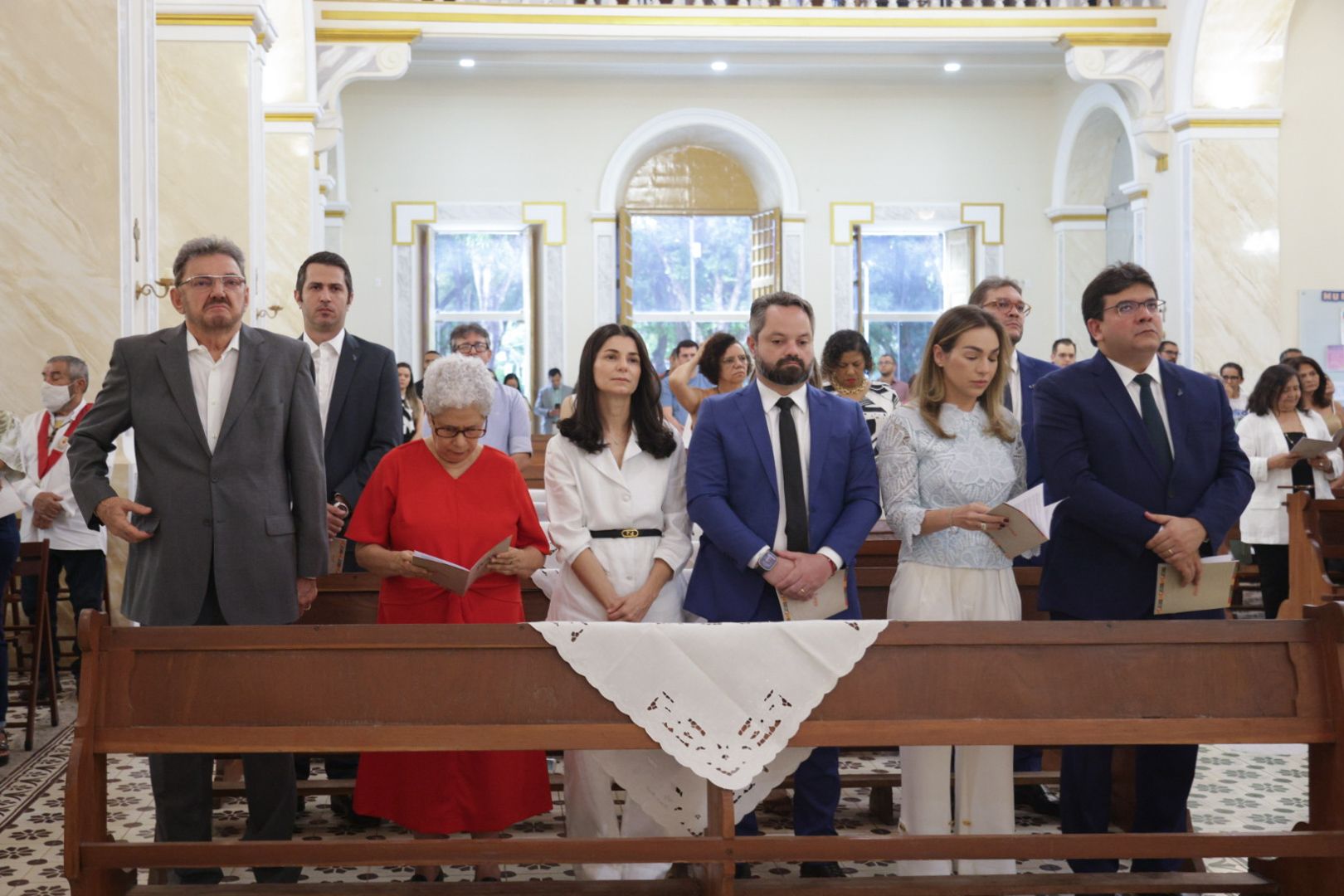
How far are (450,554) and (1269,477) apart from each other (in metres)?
4.94

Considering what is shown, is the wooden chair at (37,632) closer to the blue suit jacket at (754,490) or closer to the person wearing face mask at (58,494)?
the person wearing face mask at (58,494)

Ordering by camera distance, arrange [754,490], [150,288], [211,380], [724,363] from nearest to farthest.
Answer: [211,380]
[754,490]
[724,363]
[150,288]

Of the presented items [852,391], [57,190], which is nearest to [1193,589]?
[852,391]

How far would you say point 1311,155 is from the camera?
11.6m

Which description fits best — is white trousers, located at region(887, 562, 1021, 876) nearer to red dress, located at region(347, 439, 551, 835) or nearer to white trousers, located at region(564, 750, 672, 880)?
white trousers, located at region(564, 750, 672, 880)

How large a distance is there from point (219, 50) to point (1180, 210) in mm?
8138

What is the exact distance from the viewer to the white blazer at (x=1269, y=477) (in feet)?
21.8

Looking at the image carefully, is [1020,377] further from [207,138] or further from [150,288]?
[207,138]

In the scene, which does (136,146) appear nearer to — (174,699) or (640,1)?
(174,699)

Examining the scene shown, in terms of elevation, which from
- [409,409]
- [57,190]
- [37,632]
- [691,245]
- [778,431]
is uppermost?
[691,245]

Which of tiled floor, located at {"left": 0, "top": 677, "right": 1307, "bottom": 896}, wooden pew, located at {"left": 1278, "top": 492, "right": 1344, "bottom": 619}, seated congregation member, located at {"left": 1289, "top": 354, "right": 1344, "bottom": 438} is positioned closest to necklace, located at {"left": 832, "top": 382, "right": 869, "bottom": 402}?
tiled floor, located at {"left": 0, "top": 677, "right": 1307, "bottom": 896}

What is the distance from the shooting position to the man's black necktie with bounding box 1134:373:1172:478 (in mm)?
3312

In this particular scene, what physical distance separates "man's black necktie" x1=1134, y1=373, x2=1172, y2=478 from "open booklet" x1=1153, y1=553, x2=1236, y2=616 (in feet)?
0.82

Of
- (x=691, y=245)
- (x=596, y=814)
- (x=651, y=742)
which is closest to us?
(x=651, y=742)
